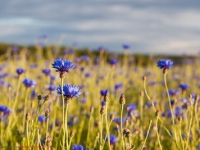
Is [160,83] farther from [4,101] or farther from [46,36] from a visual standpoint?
[4,101]

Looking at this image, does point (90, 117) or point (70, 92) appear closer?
point (70, 92)

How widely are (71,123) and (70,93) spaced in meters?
1.95

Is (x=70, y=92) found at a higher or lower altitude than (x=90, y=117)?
higher

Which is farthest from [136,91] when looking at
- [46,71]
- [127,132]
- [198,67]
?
[127,132]

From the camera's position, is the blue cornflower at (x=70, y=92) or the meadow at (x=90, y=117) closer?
the blue cornflower at (x=70, y=92)

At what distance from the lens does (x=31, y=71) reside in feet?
24.7

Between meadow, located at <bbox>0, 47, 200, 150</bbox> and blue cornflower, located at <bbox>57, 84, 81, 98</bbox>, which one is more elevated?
blue cornflower, located at <bbox>57, 84, 81, 98</bbox>

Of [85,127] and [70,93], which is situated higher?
[70,93]

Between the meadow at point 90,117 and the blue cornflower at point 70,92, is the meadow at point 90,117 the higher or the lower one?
the lower one

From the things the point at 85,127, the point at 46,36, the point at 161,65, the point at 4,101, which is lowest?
the point at 85,127

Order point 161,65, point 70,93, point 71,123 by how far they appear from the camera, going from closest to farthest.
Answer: point 70,93 → point 161,65 → point 71,123

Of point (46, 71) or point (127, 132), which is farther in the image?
point (46, 71)

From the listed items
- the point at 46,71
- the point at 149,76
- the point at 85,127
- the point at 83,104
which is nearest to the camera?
the point at 46,71

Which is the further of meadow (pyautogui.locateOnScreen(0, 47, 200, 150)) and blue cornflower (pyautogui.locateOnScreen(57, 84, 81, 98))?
meadow (pyautogui.locateOnScreen(0, 47, 200, 150))
